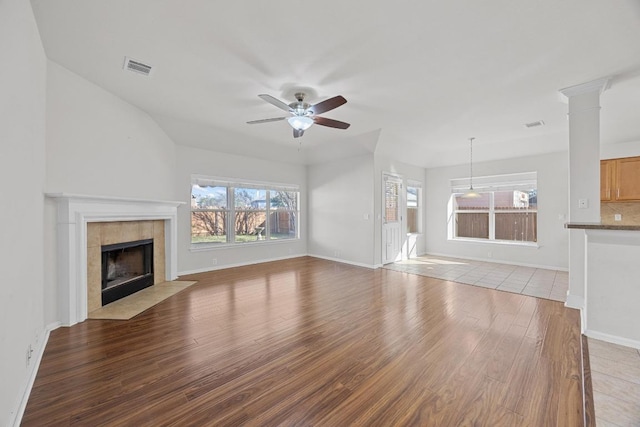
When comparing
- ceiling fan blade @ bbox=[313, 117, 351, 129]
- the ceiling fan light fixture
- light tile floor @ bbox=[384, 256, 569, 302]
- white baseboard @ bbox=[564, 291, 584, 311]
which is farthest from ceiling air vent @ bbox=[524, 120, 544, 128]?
the ceiling fan light fixture

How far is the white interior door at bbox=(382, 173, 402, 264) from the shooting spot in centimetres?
626

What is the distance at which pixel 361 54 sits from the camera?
262 centimetres

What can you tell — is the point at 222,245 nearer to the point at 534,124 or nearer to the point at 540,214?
the point at 534,124

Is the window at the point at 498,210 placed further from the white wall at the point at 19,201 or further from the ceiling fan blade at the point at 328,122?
the white wall at the point at 19,201

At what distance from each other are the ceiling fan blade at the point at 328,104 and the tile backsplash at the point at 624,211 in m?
5.85

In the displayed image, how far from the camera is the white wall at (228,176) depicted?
17.3ft

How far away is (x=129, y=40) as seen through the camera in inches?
Answer: 95.4

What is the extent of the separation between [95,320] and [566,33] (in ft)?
18.6

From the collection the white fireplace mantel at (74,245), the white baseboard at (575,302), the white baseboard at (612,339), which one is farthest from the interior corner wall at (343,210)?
the white fireplace mantel at (74,245)

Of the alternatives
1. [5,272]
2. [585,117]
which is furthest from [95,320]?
[585,117]

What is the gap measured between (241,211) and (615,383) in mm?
6082

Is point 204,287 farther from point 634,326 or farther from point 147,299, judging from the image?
point 634,326

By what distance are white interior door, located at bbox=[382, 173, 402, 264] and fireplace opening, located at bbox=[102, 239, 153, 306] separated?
4.77 meters

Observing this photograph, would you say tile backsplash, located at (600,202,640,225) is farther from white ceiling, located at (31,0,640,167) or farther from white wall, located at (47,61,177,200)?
white wall, located at (47,61,177,200)
